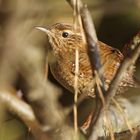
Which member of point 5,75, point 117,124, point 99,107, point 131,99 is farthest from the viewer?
point 131,99

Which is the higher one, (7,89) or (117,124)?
(7,89)

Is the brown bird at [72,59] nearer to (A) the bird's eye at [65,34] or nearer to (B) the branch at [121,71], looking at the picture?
(A) the bird's eye at [65,34]

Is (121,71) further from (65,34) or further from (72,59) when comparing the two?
(65,34)

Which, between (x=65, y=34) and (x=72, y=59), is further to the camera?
(x=65, y=34)

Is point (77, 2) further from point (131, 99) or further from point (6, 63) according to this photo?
point (131, 99)

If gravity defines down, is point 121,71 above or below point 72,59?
above

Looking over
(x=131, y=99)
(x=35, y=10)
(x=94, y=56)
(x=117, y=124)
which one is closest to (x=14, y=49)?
(x=35, y=10)

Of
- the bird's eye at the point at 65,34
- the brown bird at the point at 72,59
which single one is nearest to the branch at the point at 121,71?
the brown bird at the point at 72,59

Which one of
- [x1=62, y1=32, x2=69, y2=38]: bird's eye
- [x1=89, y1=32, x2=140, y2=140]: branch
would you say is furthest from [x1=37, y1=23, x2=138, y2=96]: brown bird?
[x1=89, y1=32, x2=140, y2=140]: branch

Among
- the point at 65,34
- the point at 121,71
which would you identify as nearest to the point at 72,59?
the point at 65,34
